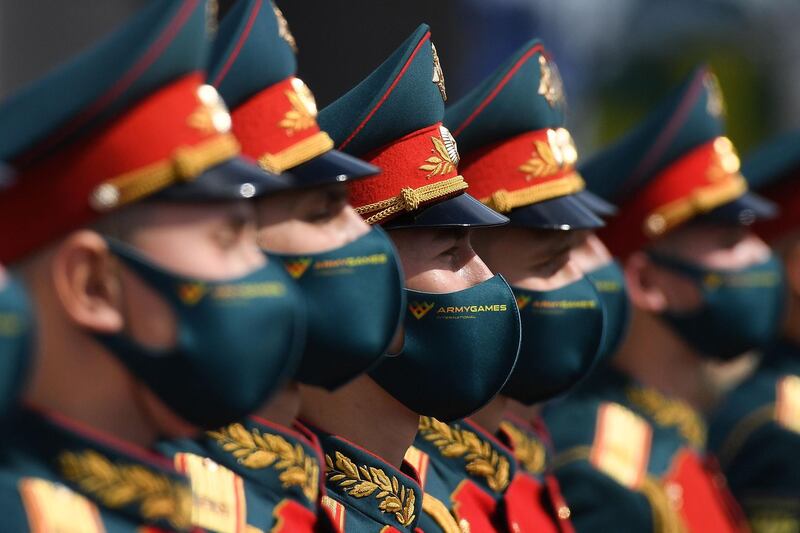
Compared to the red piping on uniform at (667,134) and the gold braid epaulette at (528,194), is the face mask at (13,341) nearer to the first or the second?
the gold braid epaulette at (528,194)

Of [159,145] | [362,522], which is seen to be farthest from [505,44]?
[159,145]

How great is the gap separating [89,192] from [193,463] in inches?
44.5

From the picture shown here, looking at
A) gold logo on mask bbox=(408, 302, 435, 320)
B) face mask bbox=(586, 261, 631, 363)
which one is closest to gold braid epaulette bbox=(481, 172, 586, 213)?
face mask bbox=(586, 261, 631, 363)

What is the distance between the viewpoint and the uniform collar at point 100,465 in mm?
3596

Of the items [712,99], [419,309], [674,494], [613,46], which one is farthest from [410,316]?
[613,46]

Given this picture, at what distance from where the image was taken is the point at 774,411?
8805mm

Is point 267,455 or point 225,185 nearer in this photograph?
point 225,185

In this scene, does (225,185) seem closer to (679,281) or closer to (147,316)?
(147,316)

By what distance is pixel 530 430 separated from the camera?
21.9 feet

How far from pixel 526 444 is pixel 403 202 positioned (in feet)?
5.41

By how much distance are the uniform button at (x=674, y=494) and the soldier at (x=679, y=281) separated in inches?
0.4

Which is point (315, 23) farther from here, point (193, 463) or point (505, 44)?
point (505, 44)

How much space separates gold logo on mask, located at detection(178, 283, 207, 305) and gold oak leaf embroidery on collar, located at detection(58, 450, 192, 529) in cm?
37

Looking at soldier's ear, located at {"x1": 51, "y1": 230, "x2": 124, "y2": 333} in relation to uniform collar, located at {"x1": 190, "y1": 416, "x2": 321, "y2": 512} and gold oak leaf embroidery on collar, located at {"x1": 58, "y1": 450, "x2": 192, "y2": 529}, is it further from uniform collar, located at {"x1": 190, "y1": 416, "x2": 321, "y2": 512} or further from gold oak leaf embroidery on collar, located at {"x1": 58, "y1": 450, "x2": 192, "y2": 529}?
uniform collar, located at {"x1": 190, "y1": 416, "x2": 321, "y2": 512}
